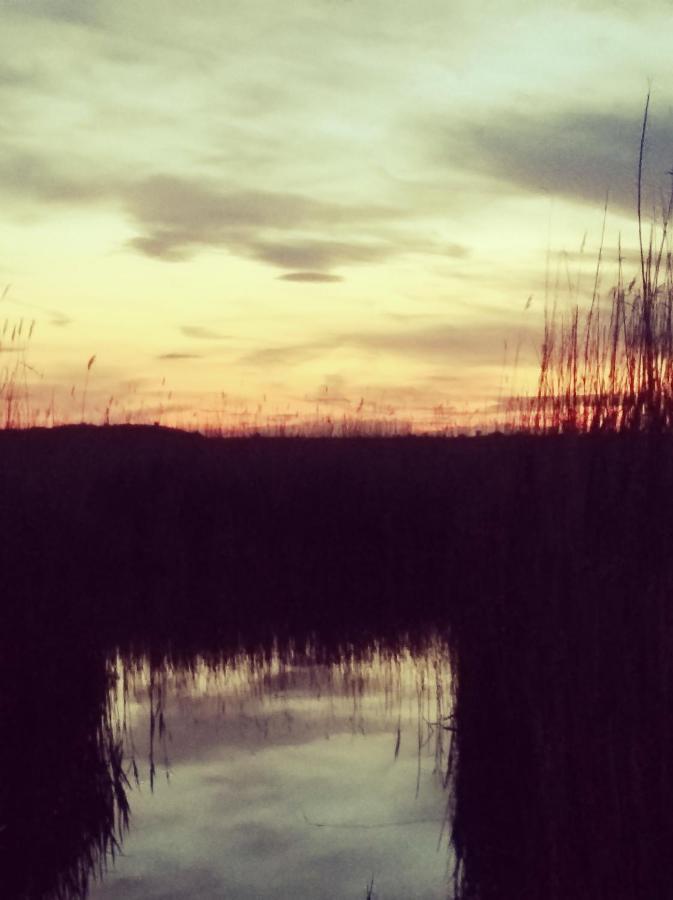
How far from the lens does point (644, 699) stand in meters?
2.86

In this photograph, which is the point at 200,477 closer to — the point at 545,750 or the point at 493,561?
the point at 493,561

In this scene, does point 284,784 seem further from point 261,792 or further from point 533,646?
point 533,646

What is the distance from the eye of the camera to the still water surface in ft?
11.3

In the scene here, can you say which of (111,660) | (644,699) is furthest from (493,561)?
(111,660)

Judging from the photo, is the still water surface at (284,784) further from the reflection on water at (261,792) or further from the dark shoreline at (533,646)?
the dark shoreline at (533,646)

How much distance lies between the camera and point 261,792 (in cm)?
409

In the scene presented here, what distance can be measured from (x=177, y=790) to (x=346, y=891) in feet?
3.20

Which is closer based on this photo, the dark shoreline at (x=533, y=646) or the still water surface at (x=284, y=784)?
the dark shoreline at (x=533, y=646)

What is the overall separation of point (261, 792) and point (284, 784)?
11cm

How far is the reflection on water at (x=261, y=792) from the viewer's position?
3459 millimetres

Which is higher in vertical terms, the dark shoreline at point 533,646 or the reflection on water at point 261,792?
the dark shoreline at point 533,646

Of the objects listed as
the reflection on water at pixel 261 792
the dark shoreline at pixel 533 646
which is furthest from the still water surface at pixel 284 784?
the dark shoreline at pixel 533 646

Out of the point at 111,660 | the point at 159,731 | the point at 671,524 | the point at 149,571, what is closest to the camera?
the point at 671,524

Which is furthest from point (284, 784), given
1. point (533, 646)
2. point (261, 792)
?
point (533, 646)
